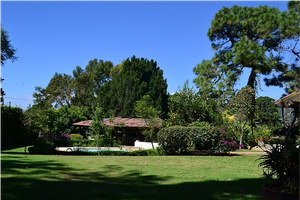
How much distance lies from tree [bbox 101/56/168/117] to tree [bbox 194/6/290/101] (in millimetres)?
11337

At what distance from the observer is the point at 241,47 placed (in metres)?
25.4

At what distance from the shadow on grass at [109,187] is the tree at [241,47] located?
2100 centimetres

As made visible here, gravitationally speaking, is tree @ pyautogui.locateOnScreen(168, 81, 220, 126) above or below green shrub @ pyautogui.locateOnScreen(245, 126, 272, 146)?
above

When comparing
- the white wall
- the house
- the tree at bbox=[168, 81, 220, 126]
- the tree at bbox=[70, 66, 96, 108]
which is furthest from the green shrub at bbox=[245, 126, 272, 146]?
the tree at bbox=[70, 66, 96, 108]

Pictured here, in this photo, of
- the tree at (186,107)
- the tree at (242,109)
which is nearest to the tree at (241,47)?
the tree at (242,109)

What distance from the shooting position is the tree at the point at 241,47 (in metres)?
25.6

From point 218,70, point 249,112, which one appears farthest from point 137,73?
point 249,112

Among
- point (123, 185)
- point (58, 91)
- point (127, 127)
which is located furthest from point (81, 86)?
point (123, 185)

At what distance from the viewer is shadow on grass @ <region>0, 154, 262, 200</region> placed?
523 cm

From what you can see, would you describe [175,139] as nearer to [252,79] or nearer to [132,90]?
[252,79]

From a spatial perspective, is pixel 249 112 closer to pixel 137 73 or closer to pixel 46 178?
pixel 46 178

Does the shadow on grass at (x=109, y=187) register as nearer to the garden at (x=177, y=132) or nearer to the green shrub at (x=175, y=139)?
the garden at (x=177, y=132)

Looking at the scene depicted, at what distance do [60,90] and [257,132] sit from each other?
4122 centimetres

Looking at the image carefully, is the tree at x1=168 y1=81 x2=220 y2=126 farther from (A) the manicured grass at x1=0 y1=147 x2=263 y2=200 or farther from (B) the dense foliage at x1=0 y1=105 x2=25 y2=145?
(B) the dense foliage at x1=0 y1=105 x2=25 y2=145
